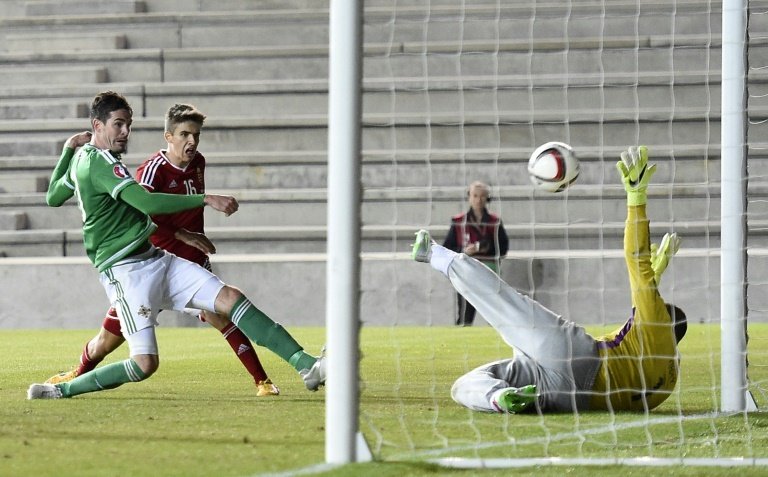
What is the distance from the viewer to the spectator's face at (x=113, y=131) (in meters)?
5.57

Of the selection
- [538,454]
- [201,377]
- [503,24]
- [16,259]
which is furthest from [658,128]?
[538,454]

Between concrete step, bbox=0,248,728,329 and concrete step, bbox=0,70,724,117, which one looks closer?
concrete step, bbox=0,248,728,329

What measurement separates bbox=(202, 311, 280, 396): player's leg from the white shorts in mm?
449

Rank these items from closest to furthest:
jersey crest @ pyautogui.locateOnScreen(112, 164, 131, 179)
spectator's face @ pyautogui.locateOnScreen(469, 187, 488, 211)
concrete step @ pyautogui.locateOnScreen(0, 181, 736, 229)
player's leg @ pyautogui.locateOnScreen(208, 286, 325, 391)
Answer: jersey crest @ pyautogui.locateOnScreen(112, 164, 131, 179)
player's leg @ pyautogui.locateOnScreen(208, 286, 325, 391)
spectator's face @ pyautogui.locateOnScreen(469, 187, 488, 211)
concrete step @ pyautogui.locateOnScreen(0, 181, 736, 229)

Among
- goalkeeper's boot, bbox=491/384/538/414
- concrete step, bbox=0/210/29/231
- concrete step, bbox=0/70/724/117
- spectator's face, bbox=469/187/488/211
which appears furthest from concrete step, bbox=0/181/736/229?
goalkeeper's boot, bbox=491/384/538/414

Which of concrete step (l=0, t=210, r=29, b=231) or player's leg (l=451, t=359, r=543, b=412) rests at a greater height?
concrete step (l=0, t=210, r=29, b=231)

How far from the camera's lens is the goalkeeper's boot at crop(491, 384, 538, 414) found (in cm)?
490

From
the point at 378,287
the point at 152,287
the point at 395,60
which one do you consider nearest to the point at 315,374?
the point at 152,287

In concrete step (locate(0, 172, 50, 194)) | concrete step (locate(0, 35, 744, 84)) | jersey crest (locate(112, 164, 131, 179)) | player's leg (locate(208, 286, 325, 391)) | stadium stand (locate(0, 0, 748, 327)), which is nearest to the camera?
jersey crest (locate(112, 164, 131, 179))

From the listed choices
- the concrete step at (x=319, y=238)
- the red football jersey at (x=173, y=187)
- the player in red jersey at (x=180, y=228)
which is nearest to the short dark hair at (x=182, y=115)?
the player in red jersey at (x=180, y=228)

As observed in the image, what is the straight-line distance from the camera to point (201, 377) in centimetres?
706

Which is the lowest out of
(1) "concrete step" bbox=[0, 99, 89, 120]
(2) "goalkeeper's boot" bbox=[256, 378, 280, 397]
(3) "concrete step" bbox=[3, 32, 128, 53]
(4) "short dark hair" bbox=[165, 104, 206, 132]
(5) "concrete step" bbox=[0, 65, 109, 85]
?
(2) "goalkeeper's boot" bbox=[256, 378, 280, 397]

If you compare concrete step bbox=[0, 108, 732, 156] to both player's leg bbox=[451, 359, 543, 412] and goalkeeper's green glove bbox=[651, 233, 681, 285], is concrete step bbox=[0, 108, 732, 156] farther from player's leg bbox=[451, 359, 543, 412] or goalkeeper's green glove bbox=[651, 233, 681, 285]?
player's leg bbox=[451, 359, 543, 412]

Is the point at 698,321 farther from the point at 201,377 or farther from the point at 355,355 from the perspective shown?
the point at 355,355
